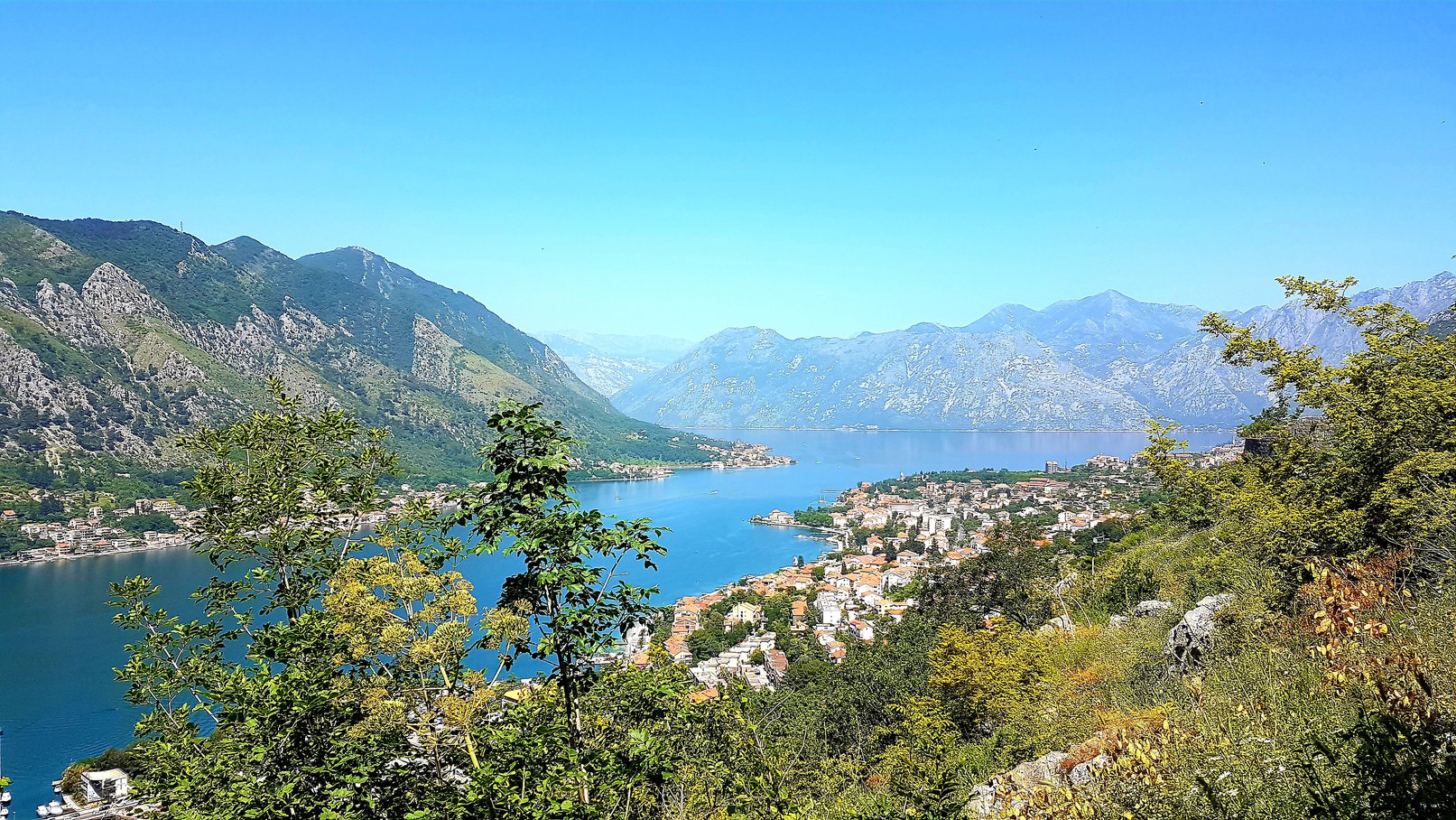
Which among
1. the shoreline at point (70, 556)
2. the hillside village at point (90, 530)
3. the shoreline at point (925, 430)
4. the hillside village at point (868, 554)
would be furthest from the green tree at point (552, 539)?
the shoreline at point (925, 430)

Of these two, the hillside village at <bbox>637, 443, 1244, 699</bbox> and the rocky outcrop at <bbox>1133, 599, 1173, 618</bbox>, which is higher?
the rocky outcrop at <bbox>1133, 599, 1173, 618</bbox>

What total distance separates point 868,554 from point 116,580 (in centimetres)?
4332

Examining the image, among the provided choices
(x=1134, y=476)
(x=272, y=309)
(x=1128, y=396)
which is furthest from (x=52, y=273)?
(x=1128, y=396)

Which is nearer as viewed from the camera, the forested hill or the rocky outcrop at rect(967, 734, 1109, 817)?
the rocky outcrop at rect(967, 734, 1109, 817)

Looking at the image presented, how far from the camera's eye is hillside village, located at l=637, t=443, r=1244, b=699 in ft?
81.4

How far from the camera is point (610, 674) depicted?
12.2 feet

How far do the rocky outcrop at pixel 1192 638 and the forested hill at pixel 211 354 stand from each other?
2472 centimetres

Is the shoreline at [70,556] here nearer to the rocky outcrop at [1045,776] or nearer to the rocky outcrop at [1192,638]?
the rocky outcrop at [1045,776]

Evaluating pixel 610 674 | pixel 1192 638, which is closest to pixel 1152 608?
pixel 1192 638

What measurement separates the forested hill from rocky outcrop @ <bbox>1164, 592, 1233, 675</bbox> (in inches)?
973

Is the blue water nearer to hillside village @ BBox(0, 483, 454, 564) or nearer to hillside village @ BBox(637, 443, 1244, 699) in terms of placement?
hillside village @ BBox(0, 483, 454, 564)

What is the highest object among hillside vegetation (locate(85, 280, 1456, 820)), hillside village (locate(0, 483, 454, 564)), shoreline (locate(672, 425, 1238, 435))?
hillside vegetation (locate(85, 280, 1456, 820))

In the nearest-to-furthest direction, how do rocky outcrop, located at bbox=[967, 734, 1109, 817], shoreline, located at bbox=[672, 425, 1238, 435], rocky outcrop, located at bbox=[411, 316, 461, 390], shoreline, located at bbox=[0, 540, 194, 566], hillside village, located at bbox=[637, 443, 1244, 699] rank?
rocky outcrop, located at bbox=[967, 734, 1109, 817], hillside village, located at bbox=[637, 443, 1244, 699], shoreline, located at bbox=[0, 540, 194, 566], rocky outcrop, located at bbox=[411, 316, 461, 390], shoreline, located at bbox=[672, 425, 1238, 435]

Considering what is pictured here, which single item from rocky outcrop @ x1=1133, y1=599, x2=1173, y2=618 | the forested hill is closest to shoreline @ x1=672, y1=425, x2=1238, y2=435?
the forested hill
